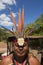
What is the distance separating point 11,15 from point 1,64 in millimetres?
605

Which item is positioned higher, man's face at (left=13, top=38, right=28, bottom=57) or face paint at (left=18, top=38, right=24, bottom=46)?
face paint at (left=18, top=38, right=24, bottom=46)

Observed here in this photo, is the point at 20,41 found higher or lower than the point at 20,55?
higher

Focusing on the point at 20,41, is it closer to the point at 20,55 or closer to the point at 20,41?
the point at 20,41

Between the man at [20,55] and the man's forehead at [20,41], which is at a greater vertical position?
the man's forehead at [20,41]

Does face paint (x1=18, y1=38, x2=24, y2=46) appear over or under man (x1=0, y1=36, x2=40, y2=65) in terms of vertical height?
Answer: over

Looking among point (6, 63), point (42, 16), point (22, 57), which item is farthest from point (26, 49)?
point (42, 16)

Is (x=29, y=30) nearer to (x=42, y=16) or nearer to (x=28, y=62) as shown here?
(x=28, y=62)

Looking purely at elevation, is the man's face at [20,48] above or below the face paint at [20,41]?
below

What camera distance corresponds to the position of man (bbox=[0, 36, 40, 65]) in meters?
2.44

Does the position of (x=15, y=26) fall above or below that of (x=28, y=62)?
above

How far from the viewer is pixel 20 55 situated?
246 cm

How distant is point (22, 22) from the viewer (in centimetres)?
245

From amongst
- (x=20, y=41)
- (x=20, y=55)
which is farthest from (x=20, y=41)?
(x=20, y=55)

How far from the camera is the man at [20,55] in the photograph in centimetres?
244
